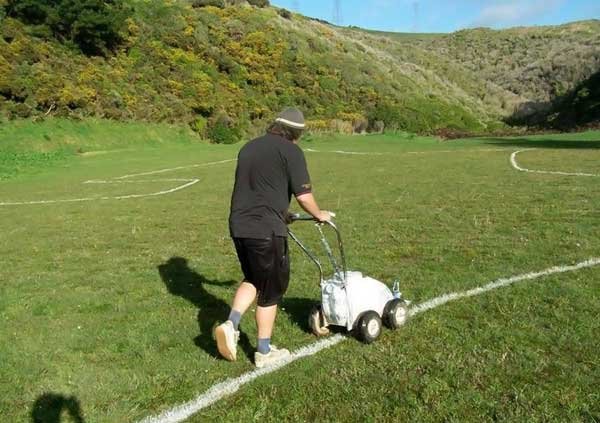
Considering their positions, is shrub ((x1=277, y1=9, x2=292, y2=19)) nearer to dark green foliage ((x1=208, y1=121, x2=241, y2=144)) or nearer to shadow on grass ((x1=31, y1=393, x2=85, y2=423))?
dark green foliage ((x1=208, y1=121, x2=241, y2=144))

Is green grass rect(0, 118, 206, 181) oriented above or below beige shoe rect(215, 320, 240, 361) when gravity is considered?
below

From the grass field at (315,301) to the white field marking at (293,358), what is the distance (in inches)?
3.7

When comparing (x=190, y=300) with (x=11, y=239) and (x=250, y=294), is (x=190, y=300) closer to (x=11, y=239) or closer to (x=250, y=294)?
(x=250, y=294)

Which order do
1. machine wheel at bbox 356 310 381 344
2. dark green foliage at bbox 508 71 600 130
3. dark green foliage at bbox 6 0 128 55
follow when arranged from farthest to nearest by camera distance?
dark green foliage at bbox 508 71 600 130
dark green foliage at bbox 6 0 128 55
machine wheel at bbox 356 310 381 344

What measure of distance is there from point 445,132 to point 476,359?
4419cm

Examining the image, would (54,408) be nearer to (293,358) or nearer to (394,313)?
(293,358)

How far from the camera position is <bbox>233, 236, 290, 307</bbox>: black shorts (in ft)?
16.3

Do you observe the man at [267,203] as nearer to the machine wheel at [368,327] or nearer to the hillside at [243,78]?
the machine wheel at [368,327]

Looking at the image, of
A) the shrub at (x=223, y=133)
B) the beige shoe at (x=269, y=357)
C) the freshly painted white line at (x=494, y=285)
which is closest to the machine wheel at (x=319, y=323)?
the beige shoe at (x=269, y=357)

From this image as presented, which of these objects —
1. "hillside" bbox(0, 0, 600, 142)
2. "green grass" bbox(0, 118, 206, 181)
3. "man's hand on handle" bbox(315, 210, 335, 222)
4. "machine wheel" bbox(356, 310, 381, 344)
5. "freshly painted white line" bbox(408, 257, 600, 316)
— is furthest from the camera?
"hillside" bbox(0, 0, 600, 142)

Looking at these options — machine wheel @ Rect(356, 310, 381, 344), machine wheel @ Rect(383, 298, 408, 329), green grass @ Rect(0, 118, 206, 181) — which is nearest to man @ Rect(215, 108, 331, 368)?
machine wheel @ Rect(356, 310, 381, 344)

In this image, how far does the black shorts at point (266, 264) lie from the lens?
4.98 meters

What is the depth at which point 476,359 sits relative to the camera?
480 centimetres

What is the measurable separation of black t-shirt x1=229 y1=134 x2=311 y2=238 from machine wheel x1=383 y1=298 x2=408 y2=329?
127cm
